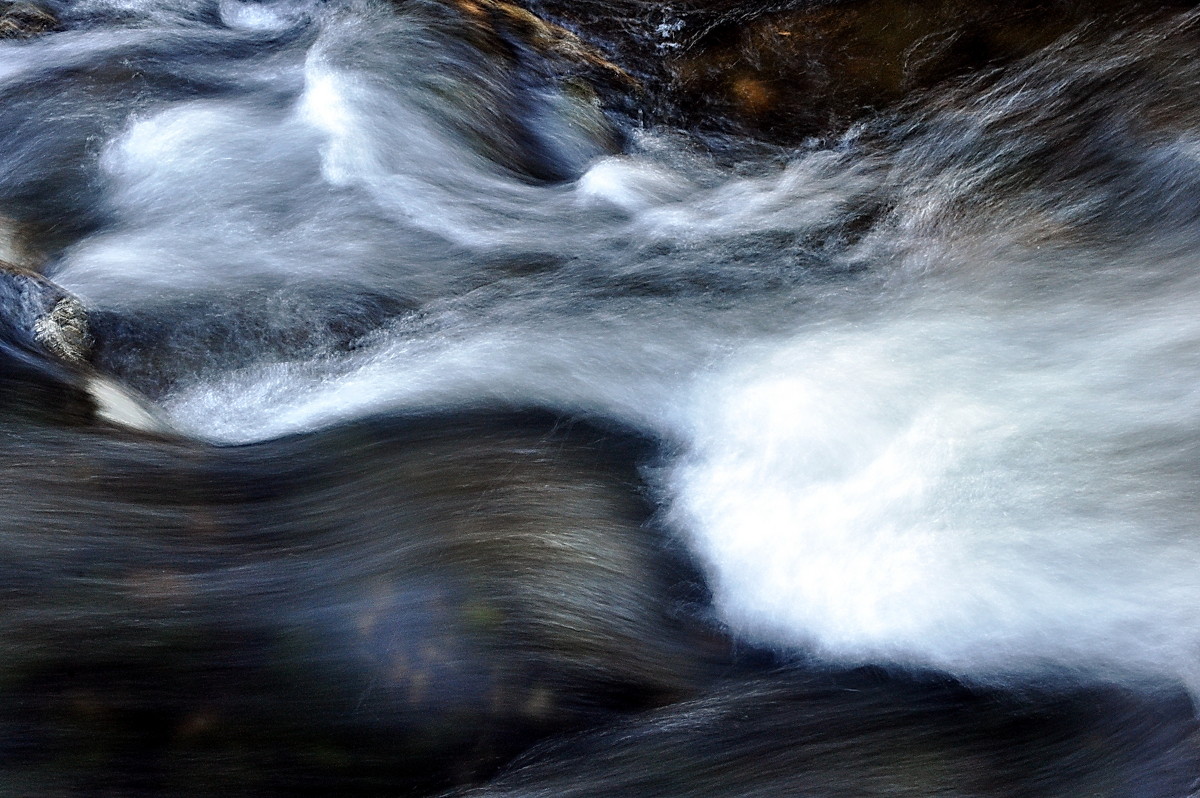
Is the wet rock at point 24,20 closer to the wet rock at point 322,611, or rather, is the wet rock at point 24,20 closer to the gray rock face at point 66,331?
the gray rock face at point 66,331

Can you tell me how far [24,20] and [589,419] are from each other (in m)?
4.42

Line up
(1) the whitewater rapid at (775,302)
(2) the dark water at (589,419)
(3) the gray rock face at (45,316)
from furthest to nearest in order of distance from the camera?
(3) the gray rock face at (45,316) → (1) the whitewater rapid at (775,302) → (2) the dark water at (589,419)

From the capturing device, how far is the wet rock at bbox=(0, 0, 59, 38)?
5.32 metres

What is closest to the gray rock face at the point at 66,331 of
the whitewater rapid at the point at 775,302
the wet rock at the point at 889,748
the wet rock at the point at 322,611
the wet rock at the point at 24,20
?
the whitewater rapid at the point at 775,302

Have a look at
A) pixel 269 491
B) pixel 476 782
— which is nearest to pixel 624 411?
pixel 269 491

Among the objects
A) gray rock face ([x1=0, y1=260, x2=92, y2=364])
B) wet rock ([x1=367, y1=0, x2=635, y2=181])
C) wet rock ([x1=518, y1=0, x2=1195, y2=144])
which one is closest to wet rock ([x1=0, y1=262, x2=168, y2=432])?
gray rock face ([x1=0, y1=260, x2=92, y2=364])

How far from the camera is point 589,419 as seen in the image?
3312 millimetres

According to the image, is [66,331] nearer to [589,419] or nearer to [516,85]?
[589,419]

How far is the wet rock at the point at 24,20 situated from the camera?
5.32 m

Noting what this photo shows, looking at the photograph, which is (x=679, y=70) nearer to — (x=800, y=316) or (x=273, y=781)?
(x=800, y=316)

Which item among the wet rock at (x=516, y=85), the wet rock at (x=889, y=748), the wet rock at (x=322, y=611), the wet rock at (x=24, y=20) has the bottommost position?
the wet rock at (x=889, y=748)

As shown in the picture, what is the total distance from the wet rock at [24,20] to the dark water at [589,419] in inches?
8.9

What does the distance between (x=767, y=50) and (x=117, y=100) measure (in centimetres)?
340

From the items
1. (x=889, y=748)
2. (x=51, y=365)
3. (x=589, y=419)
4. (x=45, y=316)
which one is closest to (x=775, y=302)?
(x=589, y=419)
